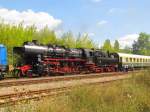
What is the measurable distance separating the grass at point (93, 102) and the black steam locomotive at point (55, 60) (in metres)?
16.5

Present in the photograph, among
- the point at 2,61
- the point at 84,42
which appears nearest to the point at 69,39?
the point at 84,42

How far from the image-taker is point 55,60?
3544 centimetres

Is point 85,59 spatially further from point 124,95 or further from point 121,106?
point 121,106

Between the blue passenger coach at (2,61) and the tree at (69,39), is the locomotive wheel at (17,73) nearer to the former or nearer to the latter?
the blue passenger coach at (2,61)

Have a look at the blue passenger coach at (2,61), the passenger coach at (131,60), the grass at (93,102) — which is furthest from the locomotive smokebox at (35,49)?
the passenger coach at (131,60)

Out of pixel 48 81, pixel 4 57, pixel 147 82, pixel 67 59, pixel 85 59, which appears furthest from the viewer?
pixel 85 59

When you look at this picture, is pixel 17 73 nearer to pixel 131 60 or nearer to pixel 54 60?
pixel 54 60

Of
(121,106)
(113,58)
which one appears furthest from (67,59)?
(121,106)

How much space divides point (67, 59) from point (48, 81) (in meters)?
10.5

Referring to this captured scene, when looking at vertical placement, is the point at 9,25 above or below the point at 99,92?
Answer: above

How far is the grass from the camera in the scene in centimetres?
1166

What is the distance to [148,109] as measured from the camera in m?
14.5

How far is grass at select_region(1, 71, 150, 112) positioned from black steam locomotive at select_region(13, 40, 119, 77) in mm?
16520

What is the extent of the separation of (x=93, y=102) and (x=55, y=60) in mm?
21903
